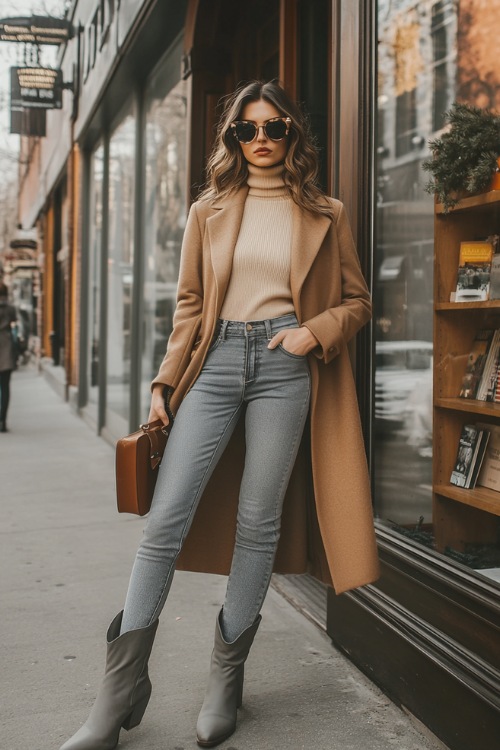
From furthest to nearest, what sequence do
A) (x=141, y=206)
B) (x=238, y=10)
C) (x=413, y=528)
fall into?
1. (x=141, y=206)
2. (x=238, y=10)
3. (x=413, y=528)

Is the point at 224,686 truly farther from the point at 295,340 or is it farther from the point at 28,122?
the point at 28,122

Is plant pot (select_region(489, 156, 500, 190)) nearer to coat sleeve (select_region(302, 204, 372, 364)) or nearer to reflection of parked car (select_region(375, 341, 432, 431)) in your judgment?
coat sleeve (select_region(302, 204, 372, 364))

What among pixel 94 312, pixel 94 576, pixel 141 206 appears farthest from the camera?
pixel 94 312

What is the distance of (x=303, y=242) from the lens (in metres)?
2.77

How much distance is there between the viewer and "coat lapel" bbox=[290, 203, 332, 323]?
2740 mm

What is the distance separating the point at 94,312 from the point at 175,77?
542 cm

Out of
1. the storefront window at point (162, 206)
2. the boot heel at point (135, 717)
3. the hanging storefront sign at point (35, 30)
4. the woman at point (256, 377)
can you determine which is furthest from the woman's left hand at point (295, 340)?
the hanging storefront sign at point (35, 30)

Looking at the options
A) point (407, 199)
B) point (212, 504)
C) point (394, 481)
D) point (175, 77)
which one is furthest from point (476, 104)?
point (175, 77)

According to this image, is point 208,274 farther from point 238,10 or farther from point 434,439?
point 238,10

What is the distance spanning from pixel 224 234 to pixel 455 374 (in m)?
1.15

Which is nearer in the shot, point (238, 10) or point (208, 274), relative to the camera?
point (208, 274)

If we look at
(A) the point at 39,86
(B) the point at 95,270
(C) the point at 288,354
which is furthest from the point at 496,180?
(A) the point at 39,86

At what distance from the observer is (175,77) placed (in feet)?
24.2

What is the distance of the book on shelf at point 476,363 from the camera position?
322cm
